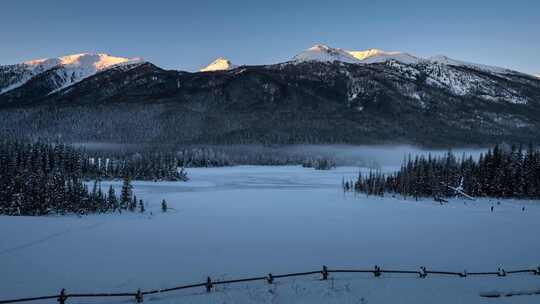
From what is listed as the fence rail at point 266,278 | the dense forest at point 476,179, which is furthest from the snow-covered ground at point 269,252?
the dense forest at point 476,179

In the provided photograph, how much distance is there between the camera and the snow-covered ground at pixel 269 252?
24.3 metres

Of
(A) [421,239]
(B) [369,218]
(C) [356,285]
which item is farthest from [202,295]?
(B) [369,218]

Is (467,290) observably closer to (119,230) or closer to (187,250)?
(187,250)

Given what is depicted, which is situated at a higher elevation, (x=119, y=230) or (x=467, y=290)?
(x=467, y=290)

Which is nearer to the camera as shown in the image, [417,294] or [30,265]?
[417,294]

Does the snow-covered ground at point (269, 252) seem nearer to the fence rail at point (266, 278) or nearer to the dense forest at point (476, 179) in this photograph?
the fence rail at point (266, 278)

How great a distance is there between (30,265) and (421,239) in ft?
131

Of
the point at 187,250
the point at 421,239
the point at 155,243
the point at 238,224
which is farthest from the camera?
the point at 238,224

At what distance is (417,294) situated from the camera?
2320cm

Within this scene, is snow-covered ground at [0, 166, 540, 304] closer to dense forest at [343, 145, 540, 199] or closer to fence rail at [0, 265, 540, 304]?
fence rail at [0, 265, 540, 304]

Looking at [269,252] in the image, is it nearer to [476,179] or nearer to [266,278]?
[266,278]

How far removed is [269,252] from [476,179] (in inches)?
3541

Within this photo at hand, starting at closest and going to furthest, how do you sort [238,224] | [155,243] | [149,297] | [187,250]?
1. [149,297]
2. [187,250]
3. [155,243]
4. [238,224]

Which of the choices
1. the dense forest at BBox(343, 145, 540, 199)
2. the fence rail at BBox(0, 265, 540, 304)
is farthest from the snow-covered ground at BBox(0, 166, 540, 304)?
the dense forest at BBox(343, 145, 540, 199)
